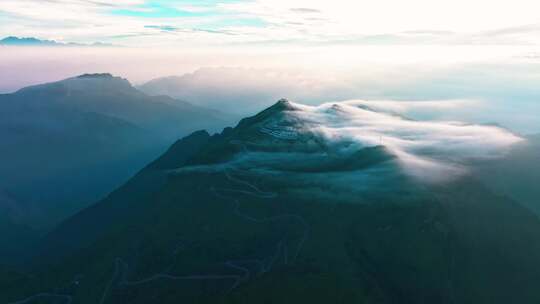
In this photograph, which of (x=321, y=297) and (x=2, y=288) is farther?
(x=2, y=288)

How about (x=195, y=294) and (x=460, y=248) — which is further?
(x=460, y=248)

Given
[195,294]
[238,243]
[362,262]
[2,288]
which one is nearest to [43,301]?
[2,288]

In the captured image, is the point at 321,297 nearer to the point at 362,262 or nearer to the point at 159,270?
the point at 362,262

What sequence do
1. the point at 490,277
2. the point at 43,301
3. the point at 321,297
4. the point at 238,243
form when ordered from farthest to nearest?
1. the point at 238,243
2. the point at 43,301
3. the point at 490,277
4. the point at 321,297

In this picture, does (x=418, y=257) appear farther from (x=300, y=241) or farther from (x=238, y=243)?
(x=238, y=243)

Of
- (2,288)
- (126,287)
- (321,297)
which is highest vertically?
(321,297)

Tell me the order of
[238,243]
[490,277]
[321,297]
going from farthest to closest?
[238,243] → [490,277] → [321,297]

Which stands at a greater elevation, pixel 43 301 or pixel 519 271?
pixel 519 271

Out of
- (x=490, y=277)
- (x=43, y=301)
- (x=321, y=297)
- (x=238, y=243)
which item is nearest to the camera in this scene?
(x=321, y=297)

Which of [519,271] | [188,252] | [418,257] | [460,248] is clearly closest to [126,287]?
[188,252]
